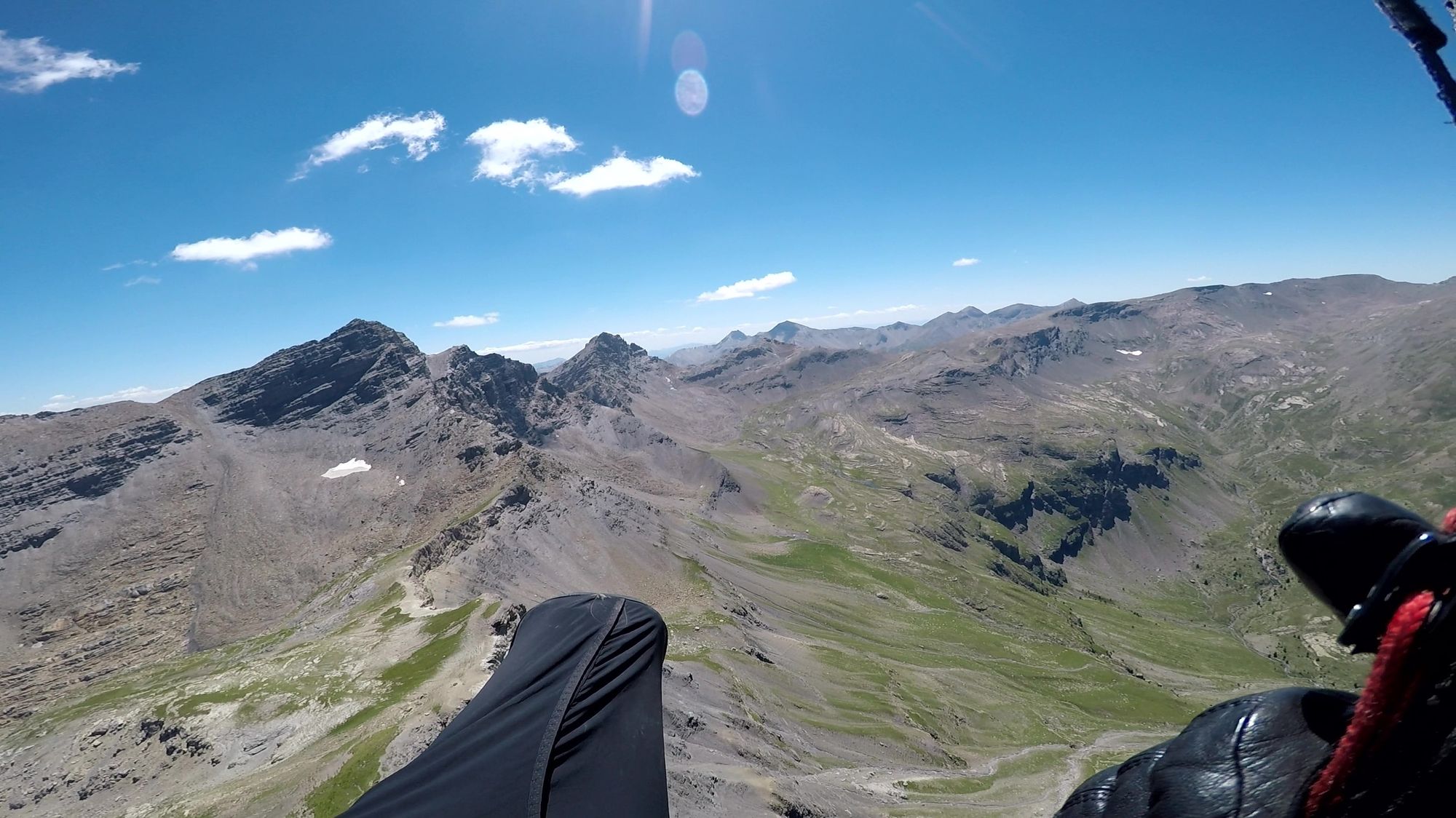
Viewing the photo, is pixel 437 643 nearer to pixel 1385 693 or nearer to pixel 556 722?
pixel 556 722

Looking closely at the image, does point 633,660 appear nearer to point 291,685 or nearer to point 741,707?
point 741,707

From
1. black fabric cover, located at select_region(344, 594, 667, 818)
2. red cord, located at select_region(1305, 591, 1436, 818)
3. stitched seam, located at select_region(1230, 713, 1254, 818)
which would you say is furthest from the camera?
black fabric cover, located at select_region(344, 594, 667, 818)

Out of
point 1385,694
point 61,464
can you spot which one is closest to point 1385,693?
point 1385,694

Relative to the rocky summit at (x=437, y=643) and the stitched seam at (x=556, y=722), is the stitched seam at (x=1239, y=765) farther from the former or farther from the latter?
the rocky summit at (x=437, y=643)

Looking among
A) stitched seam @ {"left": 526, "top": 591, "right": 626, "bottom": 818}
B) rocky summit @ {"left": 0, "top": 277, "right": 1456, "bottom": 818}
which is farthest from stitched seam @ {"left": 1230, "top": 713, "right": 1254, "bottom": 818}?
rocky summit @ {"left": 0, "top": 277, "right": 1456, "bottom": 818}

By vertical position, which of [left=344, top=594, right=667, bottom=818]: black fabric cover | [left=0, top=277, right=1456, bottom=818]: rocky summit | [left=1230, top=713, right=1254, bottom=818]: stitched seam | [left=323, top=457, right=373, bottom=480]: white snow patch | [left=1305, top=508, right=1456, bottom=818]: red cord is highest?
[left=1305, top=508, right=1456, bottom=818]: red cord

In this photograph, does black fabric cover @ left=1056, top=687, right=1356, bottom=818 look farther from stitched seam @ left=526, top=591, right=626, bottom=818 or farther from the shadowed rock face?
the shadowed rock face
